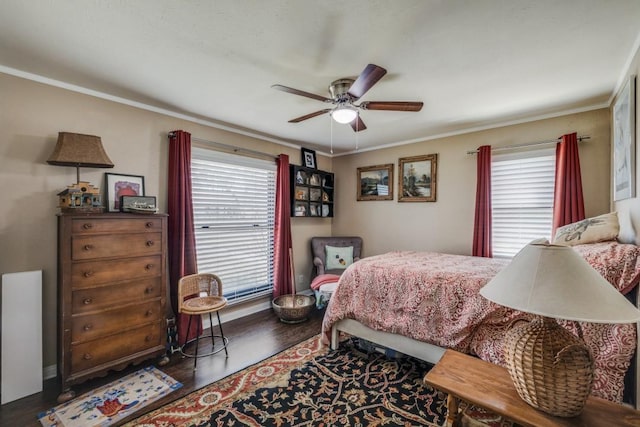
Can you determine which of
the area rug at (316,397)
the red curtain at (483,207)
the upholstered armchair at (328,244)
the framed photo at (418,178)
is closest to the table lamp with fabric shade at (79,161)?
the area rug at (316,397)

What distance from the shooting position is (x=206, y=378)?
92.5 inches

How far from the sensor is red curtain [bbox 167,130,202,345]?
2957 mm

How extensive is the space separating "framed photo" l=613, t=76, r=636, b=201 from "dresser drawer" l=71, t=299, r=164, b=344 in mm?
3784

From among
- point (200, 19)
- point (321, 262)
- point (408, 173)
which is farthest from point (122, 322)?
point (408, 173)

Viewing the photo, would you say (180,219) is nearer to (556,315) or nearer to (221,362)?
(221,362)

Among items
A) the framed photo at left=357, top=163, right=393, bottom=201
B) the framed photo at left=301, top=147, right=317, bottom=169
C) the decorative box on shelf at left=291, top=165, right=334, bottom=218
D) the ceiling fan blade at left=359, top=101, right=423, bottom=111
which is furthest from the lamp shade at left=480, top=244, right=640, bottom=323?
the framed photo at left=301, top=147, right=317, bottom=169

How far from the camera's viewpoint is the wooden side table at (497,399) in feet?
3.61

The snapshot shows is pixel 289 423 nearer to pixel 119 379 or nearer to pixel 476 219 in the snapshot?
pixel 119 379

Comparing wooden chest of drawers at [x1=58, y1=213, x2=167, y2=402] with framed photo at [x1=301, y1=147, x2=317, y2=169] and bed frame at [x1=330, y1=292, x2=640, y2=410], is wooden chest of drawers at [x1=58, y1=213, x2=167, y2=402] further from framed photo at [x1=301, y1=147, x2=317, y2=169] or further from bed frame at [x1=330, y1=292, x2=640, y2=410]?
framed photo at [x1=301, y1=147, x2=317, y2=169]

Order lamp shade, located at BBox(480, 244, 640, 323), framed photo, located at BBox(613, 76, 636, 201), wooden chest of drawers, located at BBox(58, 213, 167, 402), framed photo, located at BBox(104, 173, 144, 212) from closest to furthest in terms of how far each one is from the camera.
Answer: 1. lamp shade, located at BBox(480, 244, 640, 323)
2. framed photo, located at BBox(613, 76, 636, 201)
3. wooden chest of drawers, located at BBox(58, 213, 167, 402)
4. framed photo, located at BBox(104, 173, 144, 212)

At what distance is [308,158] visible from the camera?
467cm

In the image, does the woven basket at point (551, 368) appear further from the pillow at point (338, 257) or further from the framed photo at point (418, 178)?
the pillow at point (338, 257)

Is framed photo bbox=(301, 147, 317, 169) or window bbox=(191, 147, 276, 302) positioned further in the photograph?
framed photo bbox=(301, 147, 317, 169)

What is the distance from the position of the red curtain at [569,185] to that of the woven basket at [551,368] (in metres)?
2.40
